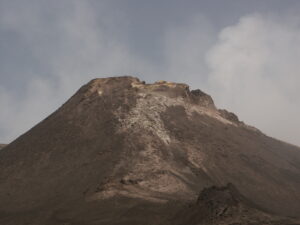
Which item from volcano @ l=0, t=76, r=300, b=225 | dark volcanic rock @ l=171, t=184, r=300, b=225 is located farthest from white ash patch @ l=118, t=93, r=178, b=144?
dark volcanic rock @ l=171, t=184, r=300, b=225

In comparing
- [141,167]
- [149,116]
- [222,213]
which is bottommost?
[222,213]

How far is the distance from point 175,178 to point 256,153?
1602cm

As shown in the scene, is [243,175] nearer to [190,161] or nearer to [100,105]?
[190,161]

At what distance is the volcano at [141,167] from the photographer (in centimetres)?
3219

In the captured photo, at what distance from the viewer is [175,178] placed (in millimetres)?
39531

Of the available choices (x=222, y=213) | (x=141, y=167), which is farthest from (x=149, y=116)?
(x=222, y=213)

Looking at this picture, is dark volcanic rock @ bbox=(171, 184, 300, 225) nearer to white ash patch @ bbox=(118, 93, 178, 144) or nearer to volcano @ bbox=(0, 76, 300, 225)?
volcano @ bbox=(0, 76, 300, 225)

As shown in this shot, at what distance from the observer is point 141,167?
40.8 metres

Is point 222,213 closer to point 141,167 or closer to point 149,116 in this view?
point 141,167

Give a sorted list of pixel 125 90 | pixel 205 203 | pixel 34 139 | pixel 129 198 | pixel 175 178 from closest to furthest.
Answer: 1. pixel 205 203
2. pixel 129 198
3. pixel 175 178
4. pixel 34 139
5. pixel 125 90

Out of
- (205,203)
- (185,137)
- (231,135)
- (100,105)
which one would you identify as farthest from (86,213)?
(231,135)

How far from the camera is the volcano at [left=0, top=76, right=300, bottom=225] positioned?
3219 centimetres

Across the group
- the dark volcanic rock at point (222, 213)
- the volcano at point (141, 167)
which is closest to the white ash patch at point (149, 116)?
the volcano at point (141, 167)

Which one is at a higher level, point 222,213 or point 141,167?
point 141,167
